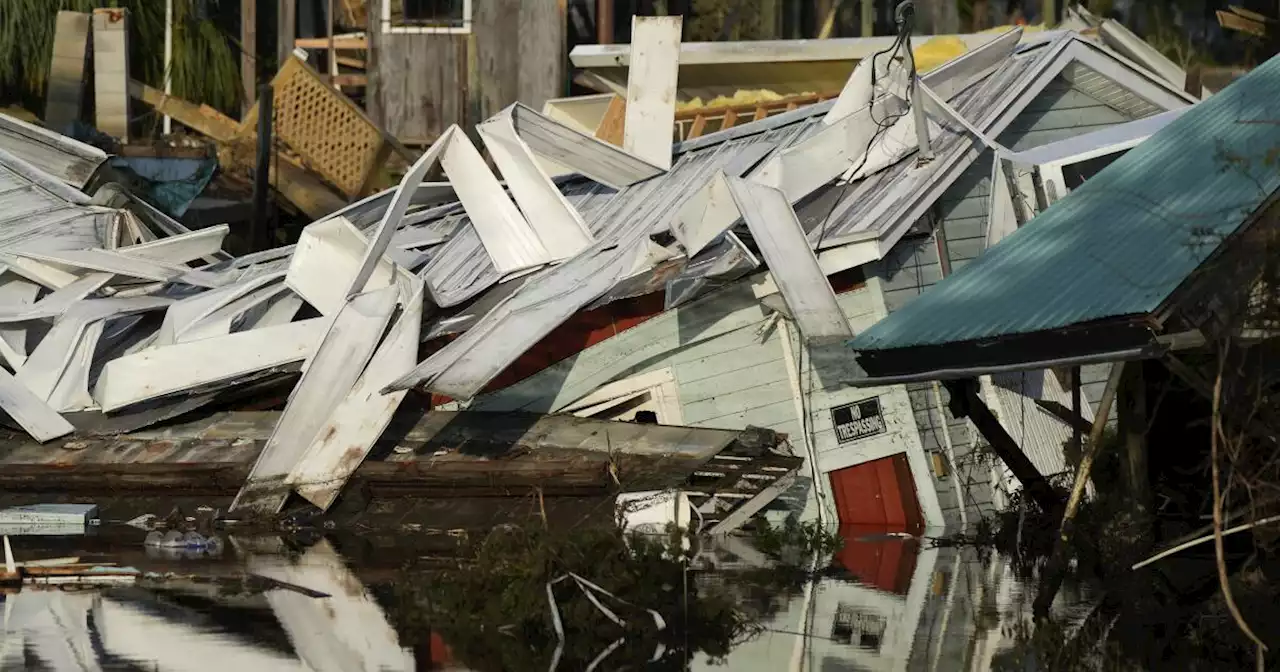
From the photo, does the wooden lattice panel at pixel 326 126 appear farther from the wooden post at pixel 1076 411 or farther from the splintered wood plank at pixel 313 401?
the wooden post at pixel 1076 411

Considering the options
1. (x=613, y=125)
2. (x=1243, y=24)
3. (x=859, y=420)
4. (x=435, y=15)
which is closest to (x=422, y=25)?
(x=435, y=15)

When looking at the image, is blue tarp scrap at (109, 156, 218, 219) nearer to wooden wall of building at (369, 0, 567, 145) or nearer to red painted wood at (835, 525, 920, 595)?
wooden wall of building at (369, 0, 567, 145)

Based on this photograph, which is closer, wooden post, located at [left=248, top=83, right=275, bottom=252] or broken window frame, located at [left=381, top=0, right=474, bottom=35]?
wooden post, located at [left=248, top=83, right=275, bottom=252]

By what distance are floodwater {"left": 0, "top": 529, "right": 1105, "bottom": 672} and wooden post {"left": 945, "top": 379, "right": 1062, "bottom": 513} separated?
63 centimetres

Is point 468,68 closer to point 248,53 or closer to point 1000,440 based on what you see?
point 248,53

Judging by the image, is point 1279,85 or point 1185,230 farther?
point 1279,85

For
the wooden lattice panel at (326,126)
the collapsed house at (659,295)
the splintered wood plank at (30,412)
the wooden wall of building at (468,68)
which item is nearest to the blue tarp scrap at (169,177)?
the wooden lattice panel at (326,126)

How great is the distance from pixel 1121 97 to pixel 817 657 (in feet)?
31.0

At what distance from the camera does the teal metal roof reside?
1134cm

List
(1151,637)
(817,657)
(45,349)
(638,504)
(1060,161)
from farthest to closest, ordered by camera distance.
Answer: (45,349)
(1060,161)
(638,504)
(1151,637)
(817,657)

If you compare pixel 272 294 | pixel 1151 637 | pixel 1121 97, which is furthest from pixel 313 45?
pixel 1151 637

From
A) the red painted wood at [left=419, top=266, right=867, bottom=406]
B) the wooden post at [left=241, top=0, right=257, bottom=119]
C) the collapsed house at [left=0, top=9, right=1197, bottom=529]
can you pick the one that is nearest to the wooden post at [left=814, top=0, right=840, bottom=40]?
the wooden post at [left=241, top=0, right=257, bottom=119]

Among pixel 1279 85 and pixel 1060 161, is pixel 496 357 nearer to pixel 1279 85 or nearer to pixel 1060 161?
pixel 1060 161

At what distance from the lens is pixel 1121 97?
60.1ft
